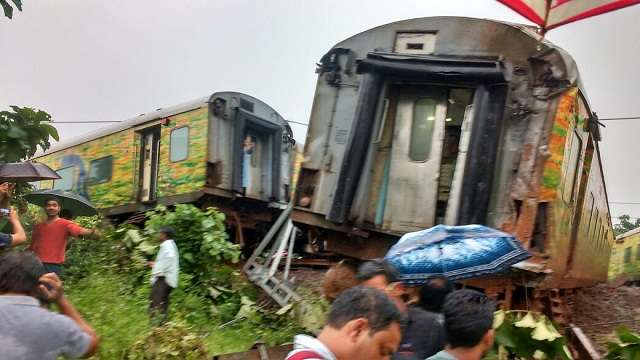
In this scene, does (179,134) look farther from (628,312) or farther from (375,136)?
(628,312)

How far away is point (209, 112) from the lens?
36.0 feet

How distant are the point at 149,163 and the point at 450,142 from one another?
6873 mm

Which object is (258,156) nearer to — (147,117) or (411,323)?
(147,117)

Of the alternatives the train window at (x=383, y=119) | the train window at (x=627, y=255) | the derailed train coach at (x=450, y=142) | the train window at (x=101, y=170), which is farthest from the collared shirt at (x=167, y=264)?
the train window at (x=627, y=255)

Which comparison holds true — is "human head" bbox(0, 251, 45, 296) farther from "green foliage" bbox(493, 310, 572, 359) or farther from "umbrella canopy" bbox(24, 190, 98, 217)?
"umbrella canopy" bbox(24, 190, 98, 217)

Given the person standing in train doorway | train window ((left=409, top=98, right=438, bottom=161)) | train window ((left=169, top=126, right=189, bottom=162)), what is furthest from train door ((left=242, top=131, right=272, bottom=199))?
train window ((left=409, top=98, right=438, bottom=161))

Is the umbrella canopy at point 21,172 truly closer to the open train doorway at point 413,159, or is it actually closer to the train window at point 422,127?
→ the open train doorway at point 413,159

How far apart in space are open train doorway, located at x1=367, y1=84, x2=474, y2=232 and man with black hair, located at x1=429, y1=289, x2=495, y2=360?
4409 millimetres

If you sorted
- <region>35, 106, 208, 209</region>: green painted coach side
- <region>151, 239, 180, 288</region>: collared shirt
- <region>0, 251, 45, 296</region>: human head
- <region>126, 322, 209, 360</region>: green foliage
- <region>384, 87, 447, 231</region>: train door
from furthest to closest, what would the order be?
<region>35, 106, 208, 209</region>: green painted coach side < <region>384, 87, 447, 231</region>: train door < <region>151, 239, 180, 288</region>: collared shirt < <region>126, 322, 209, 360</region>: green foliage < <region>0, 251, 45, 296</region>: human head

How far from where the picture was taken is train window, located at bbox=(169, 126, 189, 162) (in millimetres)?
11281

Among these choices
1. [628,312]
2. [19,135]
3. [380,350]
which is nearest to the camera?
[380,350]

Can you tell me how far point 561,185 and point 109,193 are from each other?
981 centimetres

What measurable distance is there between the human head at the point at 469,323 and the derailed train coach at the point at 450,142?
3.47 metres

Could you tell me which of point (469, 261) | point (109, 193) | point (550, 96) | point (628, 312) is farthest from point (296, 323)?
point (109, 193)
